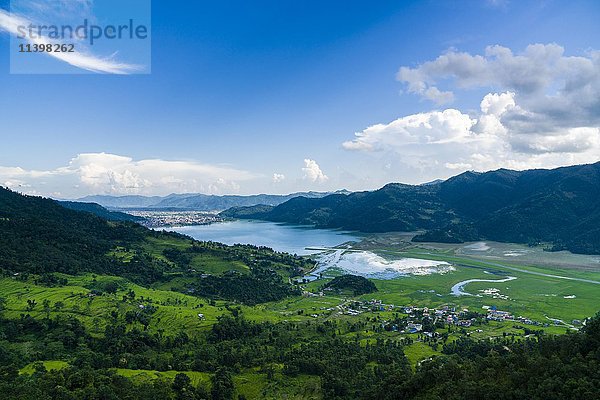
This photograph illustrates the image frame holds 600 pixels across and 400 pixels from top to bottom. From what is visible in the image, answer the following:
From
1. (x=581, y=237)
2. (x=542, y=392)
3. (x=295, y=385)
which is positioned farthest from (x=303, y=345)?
(x=581, y=237)

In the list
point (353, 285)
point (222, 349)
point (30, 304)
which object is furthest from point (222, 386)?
point (353, 285)

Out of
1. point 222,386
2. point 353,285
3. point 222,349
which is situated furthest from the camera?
point 353,285

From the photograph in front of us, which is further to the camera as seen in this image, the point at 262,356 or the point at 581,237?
the point at 581,237

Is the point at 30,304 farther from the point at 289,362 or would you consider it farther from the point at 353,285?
the point at 353,285

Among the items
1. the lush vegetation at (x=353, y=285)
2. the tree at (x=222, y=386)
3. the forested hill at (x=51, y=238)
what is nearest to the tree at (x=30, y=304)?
the forested hill at (x=51, y=238)

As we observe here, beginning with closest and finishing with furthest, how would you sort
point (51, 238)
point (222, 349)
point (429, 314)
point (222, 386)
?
point (222, 386), point (222, 349), point (429, 314), point (51, 238)

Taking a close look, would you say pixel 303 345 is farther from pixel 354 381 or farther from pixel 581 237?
pixel 581 237

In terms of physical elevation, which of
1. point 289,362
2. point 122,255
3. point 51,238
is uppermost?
point 51,238

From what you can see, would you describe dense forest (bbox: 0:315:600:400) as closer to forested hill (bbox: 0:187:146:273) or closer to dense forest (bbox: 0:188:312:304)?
dense forest (bbox: 0:188:312:304)
